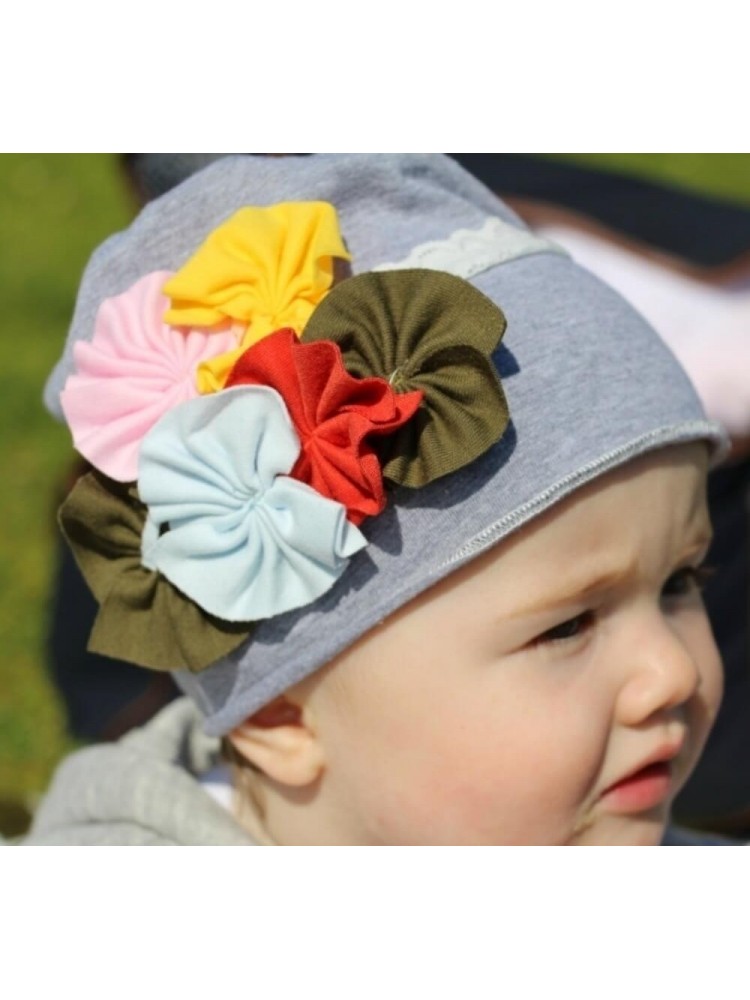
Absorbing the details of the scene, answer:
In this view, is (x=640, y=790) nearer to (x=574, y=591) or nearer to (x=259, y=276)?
(x=574, y=591)

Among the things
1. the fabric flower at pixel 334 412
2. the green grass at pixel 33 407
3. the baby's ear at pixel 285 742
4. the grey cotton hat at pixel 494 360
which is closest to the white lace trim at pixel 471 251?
the grey cotton hat at pixel 494 360

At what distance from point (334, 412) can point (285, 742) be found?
474 mm

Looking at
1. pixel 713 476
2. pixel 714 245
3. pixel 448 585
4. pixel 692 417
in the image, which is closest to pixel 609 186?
pixel 714 245

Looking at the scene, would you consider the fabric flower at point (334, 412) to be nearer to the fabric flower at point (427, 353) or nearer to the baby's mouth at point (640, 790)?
the fabric flower at point (427, 353)

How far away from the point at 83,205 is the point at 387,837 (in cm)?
485

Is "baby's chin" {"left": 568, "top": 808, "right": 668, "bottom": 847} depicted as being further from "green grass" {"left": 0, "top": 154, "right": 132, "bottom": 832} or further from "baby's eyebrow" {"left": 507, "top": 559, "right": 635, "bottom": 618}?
"green grass" {"left": 0, "top": 154, "right": 132, "bottom": 832}

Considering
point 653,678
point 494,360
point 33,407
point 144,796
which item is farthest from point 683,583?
point 33,407

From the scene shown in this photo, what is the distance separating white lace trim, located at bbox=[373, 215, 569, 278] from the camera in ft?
5.18

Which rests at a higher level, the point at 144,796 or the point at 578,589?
the point at 578,589

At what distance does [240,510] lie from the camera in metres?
1.47

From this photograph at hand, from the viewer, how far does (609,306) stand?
64.9 inches

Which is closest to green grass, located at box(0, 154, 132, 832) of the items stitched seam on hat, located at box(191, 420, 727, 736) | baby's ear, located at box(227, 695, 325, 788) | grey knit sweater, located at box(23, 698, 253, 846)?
grey knit sweater, located at box(23, 698, 253, 846)

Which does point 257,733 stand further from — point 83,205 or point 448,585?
point 83,205
